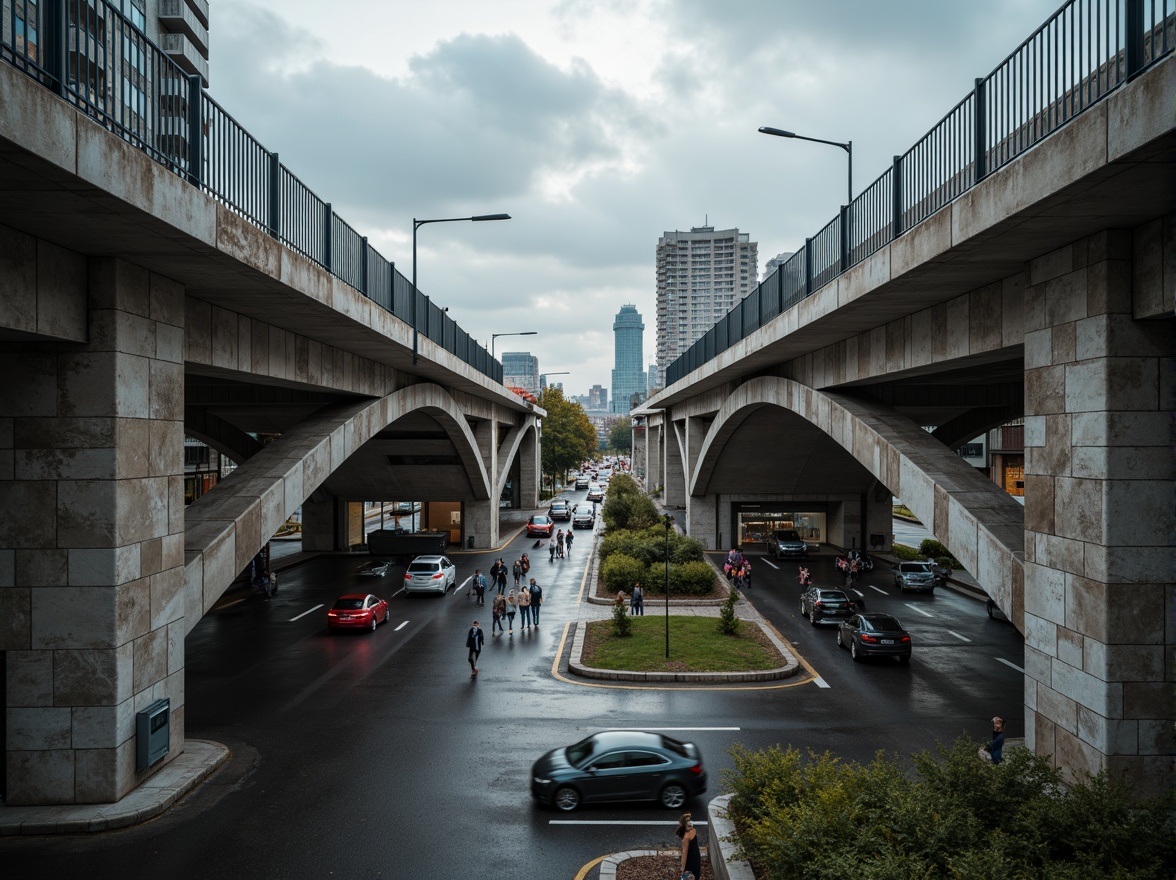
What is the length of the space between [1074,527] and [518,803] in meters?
8.77

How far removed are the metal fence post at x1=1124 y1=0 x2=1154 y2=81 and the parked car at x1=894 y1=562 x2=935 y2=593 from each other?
28.1 m

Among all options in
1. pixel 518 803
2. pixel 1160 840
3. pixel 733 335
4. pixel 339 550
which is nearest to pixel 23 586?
pixel 518 803

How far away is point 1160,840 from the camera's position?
723 centimetres

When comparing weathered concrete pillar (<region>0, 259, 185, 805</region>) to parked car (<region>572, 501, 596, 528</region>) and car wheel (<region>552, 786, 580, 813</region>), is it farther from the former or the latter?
parked car (<region>572, 501, 596, 528</region>)

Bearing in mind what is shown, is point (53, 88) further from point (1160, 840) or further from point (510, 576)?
point (510, 576)

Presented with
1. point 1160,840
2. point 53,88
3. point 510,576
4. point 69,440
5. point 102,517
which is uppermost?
point 53,88

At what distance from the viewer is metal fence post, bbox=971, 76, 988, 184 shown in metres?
10.8

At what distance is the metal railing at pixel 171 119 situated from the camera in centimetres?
789

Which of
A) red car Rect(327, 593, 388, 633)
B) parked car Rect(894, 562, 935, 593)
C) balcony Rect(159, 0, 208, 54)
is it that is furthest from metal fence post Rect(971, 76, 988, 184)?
balcony Rect(159, 0, 208, 54)

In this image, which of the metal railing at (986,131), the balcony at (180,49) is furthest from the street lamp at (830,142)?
the balcony at (180,49)

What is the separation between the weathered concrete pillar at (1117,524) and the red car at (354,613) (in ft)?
66.2

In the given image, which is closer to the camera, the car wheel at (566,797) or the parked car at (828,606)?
the car wheel at (566,797)

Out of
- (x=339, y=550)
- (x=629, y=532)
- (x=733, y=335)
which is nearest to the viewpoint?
(x=733, y=335)

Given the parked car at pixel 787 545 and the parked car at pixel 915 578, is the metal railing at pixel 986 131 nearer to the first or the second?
the parked car at pixel 915 578
